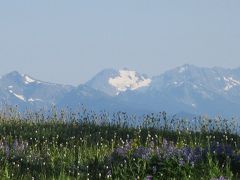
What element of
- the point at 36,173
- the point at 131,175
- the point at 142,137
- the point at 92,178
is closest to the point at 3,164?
the point at 36,173

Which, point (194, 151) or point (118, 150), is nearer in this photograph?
point (194, 151)

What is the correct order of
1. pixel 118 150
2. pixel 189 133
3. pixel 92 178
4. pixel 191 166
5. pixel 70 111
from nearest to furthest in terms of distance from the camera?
pixel 191 166, pixel 92 178, pixel 118 150, pixel 189 133, pixel 70 111

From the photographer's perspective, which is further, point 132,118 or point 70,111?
point 70,111

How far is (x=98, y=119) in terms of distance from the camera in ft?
65.8

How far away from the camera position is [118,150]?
40.3 ft

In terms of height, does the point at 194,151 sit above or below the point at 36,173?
above

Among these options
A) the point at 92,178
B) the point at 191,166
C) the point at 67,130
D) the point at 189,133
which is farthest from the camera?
the point at 67,130

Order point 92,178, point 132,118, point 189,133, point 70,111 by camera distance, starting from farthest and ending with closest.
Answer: point 70,111 < point 132,118 < point 189,133 < point 92,178

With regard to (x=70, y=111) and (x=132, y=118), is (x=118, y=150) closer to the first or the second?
(x=132, y=118)

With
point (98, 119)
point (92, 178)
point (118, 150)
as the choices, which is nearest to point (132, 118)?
point (98, 119)

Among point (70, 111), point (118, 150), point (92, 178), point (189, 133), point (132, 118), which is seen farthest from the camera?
point (70, 111)

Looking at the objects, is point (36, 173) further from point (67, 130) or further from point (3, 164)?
point (67, 130)

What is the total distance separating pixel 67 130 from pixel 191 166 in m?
8.26

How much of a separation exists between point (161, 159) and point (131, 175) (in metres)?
0.68
